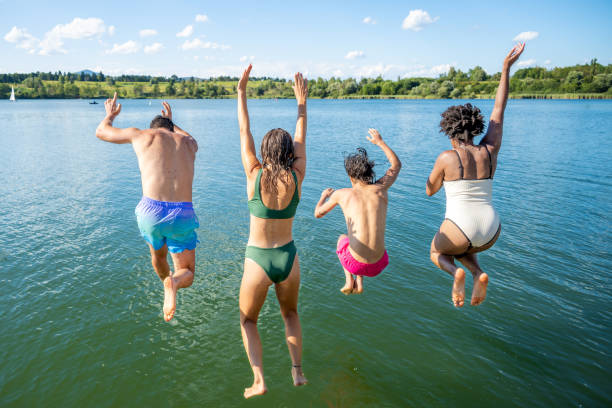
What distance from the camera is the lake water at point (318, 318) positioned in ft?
19.7

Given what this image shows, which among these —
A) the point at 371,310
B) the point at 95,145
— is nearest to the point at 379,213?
the point at 371,310

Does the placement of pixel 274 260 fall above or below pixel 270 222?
below

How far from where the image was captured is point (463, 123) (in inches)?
191

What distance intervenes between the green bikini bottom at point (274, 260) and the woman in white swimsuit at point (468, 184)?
2.15 meters

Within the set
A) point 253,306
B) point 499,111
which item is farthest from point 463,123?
point 253,306

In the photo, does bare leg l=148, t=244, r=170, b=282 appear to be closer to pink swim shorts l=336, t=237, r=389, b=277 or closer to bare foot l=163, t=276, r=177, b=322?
bare foot l=163, t=276, r=177, b=322

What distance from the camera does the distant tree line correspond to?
114 meters

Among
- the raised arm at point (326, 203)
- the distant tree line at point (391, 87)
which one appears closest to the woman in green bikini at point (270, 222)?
the raised arm at point (326, 203)

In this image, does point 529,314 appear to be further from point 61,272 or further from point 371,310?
point 61,272

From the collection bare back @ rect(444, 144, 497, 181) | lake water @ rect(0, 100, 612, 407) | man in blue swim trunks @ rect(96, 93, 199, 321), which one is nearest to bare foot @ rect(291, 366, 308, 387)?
lake water @ rect(0, 100, 612, 407)

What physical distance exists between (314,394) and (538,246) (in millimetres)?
8682

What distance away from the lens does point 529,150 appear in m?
25.7

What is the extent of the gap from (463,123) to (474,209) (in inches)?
44.7

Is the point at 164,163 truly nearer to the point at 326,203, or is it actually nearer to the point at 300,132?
the point at 300,132
